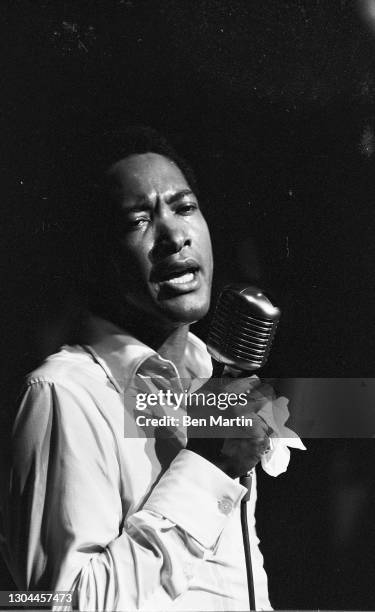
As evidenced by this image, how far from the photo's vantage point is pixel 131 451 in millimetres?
1479

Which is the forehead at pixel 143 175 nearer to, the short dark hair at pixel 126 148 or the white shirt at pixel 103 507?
A: the short dark hair at pixel 126 148

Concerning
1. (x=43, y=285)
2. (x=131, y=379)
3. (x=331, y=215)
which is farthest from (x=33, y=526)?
(x=331, y=215)

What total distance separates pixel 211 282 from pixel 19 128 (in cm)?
49

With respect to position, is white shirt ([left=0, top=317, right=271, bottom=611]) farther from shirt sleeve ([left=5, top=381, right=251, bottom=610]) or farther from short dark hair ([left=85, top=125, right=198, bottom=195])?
short dark hair ([left=85, top=125, right=198, bottom=195])

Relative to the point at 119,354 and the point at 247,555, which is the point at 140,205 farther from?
the point at 247,555

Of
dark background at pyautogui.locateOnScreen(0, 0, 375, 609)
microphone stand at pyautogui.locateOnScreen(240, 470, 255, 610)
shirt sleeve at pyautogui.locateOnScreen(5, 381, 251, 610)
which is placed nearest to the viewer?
shirt sleeve at pyautogui.locateOnScreen(5, 381, 251, 610)

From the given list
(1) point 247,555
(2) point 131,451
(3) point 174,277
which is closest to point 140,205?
(3) point 174,277

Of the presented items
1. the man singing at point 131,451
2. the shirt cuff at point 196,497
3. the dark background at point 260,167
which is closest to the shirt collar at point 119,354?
the man singing at point 131,451

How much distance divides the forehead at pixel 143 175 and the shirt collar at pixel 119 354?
10.2 inches

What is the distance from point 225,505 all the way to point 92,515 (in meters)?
0.22

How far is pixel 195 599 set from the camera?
1479 mm

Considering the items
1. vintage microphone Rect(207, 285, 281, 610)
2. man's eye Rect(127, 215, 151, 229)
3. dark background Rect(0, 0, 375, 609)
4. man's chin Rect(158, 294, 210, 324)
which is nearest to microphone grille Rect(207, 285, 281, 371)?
vintage microphone Rect(207, 285, 281, 610)

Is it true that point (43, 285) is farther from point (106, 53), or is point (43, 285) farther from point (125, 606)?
point (125, 606)

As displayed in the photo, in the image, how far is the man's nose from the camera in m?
1.56
